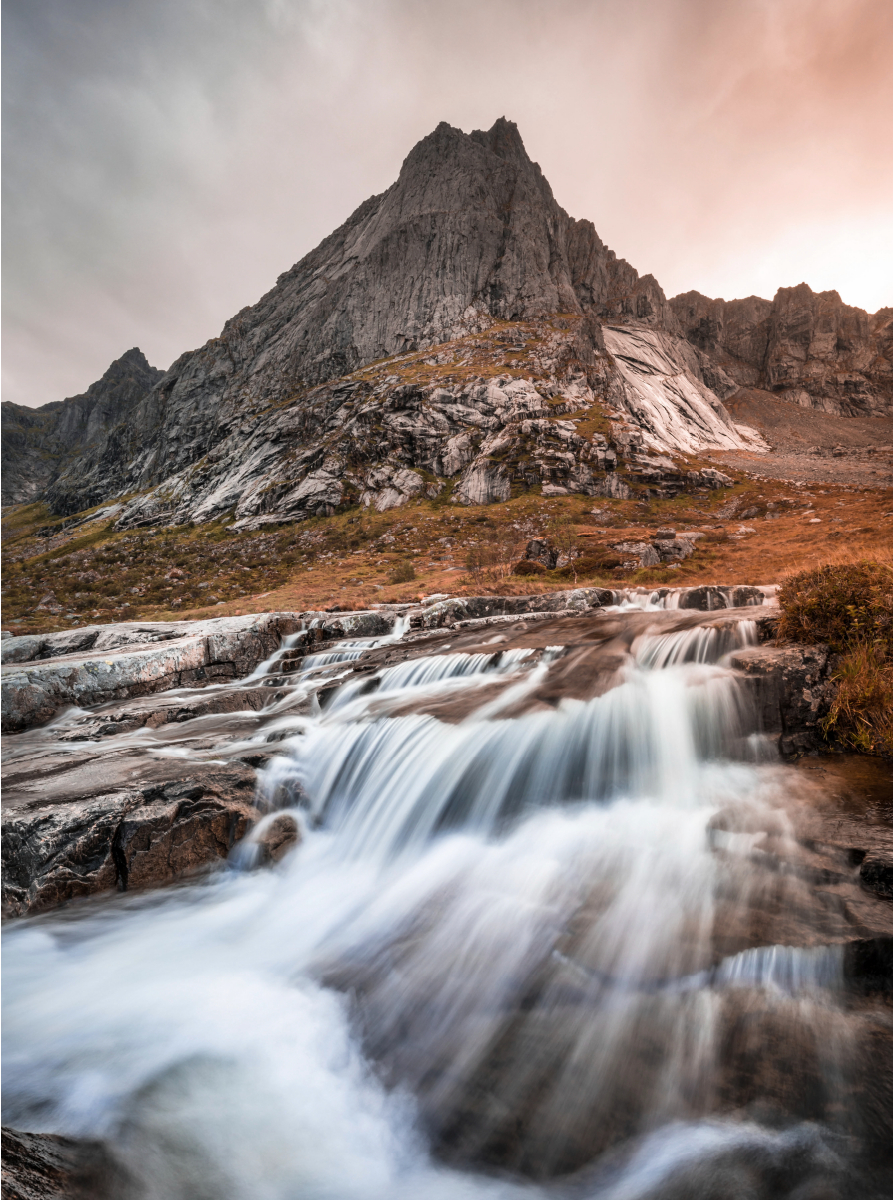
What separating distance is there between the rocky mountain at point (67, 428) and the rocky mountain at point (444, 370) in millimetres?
39758

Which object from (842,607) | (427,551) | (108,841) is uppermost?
(427,551)

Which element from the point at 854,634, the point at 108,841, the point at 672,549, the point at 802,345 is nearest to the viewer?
the point at 108,841

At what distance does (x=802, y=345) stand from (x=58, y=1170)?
18292cm

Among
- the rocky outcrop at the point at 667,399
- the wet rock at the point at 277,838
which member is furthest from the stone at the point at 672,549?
the rocky outcrop at the point at 667,399

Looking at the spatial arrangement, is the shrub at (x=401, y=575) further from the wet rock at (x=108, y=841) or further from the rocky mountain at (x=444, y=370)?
the rocky mountain at (x=444, y=370)

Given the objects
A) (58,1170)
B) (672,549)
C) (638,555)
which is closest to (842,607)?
(58,1170)

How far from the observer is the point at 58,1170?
2416 millimetres

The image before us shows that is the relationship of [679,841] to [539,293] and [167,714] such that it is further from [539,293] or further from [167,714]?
[539,293]

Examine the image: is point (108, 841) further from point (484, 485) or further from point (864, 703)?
point (484, 485)

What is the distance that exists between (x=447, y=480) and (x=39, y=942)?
57075mm

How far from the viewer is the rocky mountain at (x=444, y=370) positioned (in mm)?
60750

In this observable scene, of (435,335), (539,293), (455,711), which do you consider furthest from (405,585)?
(539,293)

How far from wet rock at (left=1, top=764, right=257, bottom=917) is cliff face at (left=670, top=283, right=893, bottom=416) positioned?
156277 millimetres

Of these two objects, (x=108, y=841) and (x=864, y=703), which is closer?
(x=864, y=703)
